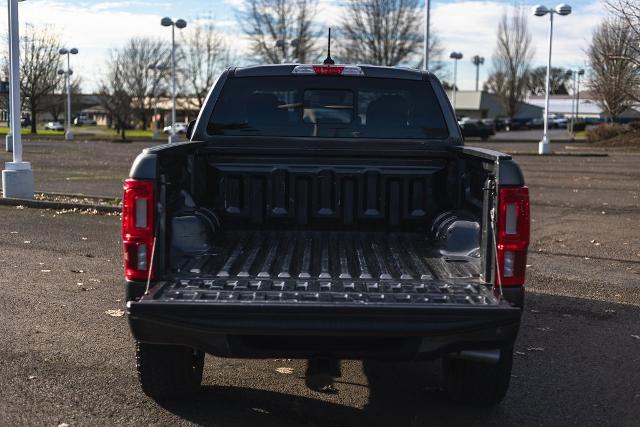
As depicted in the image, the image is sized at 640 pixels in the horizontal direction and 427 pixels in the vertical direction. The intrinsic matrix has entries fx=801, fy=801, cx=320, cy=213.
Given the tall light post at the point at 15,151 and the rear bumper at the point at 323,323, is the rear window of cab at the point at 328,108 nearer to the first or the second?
the rear bumper at the point at 323,323

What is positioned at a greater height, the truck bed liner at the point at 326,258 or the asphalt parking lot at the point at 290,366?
the truck bed liner at the point at 326,258

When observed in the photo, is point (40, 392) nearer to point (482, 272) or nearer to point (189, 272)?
point (189, 272)

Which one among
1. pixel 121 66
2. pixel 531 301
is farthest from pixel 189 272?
pixel 121 66

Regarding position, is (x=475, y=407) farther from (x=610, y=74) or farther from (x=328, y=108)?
(x=610, y=74)

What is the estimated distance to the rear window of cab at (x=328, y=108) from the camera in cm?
558

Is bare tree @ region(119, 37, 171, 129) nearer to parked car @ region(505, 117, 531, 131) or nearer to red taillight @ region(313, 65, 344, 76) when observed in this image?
parked car @ region(505, 117, 531, 131)

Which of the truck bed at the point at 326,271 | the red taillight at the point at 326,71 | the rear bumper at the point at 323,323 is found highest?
the red taillight at the point at 326,71

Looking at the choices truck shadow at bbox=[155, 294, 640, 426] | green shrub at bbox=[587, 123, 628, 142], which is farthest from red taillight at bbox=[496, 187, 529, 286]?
green shrub at bbox=[587, 123, 628, 142]

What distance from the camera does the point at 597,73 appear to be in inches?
1869

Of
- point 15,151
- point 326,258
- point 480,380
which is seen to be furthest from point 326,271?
point 15,151

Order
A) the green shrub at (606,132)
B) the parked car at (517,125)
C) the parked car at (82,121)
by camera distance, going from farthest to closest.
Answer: the parked car at (82,121) → the parked car at (517,125) → the green shrub at (606,132)

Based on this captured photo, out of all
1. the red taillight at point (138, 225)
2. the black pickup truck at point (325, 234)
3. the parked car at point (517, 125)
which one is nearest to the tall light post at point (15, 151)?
the black pickup truck at point (325, 234)

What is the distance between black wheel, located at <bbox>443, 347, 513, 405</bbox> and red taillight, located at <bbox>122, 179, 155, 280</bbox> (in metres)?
1.78

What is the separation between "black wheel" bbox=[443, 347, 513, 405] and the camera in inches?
174
